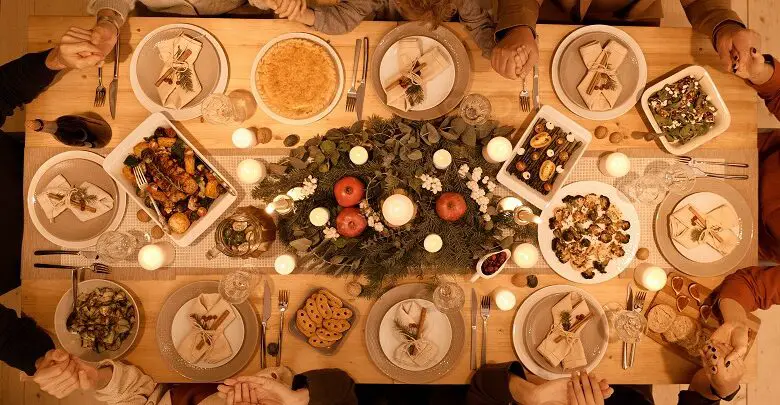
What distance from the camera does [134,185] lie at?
183cm

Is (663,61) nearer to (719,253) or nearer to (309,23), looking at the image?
(719,253)

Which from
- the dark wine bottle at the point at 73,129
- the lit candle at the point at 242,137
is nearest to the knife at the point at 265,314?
the lit candle at the point at 242,137

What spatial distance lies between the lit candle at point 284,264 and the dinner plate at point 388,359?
0.36 meters

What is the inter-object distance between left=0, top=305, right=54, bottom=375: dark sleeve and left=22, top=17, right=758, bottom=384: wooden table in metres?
0.07

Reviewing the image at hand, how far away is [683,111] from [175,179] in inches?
77.6

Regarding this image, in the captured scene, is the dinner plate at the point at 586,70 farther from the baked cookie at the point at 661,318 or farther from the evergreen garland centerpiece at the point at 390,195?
the baked cookie at the point at 661,318

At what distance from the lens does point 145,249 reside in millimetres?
1789

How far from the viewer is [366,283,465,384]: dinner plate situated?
1.85 meters

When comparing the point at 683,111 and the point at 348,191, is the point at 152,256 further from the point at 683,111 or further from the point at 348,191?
the point at 683,111

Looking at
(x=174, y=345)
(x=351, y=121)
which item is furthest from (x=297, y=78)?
(x=174, y=345)

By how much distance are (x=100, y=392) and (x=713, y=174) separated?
249cm

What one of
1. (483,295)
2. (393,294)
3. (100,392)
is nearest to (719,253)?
(483,295)

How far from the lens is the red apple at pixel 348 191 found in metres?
1.71

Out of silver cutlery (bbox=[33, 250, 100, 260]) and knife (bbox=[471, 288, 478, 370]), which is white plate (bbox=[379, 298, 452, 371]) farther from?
silver cutlery (bbox=[33, 250, 100, 260])
